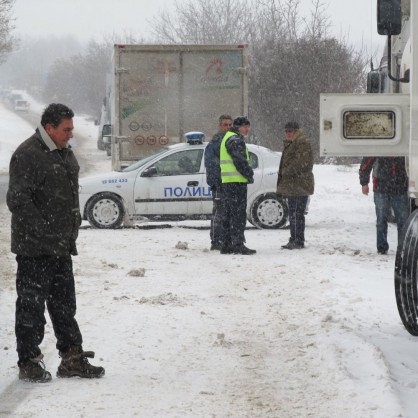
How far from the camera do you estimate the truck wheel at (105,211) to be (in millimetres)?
17531

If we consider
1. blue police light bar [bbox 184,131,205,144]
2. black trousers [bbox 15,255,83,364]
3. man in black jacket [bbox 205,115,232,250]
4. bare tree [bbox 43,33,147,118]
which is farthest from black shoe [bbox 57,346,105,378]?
bare tree [bbox 43,33,147,118]

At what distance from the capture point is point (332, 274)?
1173 centimetres

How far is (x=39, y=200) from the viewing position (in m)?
7.02

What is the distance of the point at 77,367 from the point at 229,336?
178 cm

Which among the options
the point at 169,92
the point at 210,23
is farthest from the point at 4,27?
the point at 169,92

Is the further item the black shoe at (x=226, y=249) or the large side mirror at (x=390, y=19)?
the black shoe at (x=226, y=249)

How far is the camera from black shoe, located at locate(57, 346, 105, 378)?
279 inches

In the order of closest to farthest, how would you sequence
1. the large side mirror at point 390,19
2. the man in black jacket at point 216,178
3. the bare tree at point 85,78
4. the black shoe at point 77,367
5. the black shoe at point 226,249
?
1. the black shoe at point 77,367
2. the large side mirror at point 390,19
3. the black shoe at point 226,249
4. the man in black jacket at point 216,178
5. the bare tree at point 85,78

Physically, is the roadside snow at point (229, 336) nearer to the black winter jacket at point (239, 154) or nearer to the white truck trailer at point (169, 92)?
the black winter jacket at point (239, 154)

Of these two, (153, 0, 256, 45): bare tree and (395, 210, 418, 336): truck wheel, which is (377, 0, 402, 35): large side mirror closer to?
(395, 210, 418, 336): truck wheel

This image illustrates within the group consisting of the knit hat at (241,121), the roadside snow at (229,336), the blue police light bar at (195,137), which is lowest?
the roadside snow at (229,336)

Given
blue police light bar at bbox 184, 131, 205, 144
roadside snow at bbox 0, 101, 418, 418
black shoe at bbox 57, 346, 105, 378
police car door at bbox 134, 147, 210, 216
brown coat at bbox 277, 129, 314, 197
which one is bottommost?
roadside snow at bbox 0, 101, 418, 418

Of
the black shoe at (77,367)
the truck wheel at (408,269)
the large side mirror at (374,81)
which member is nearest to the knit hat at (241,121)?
the large side mirror at (374,81)

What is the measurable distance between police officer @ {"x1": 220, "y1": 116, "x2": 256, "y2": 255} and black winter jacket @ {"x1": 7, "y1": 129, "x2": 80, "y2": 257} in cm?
695
